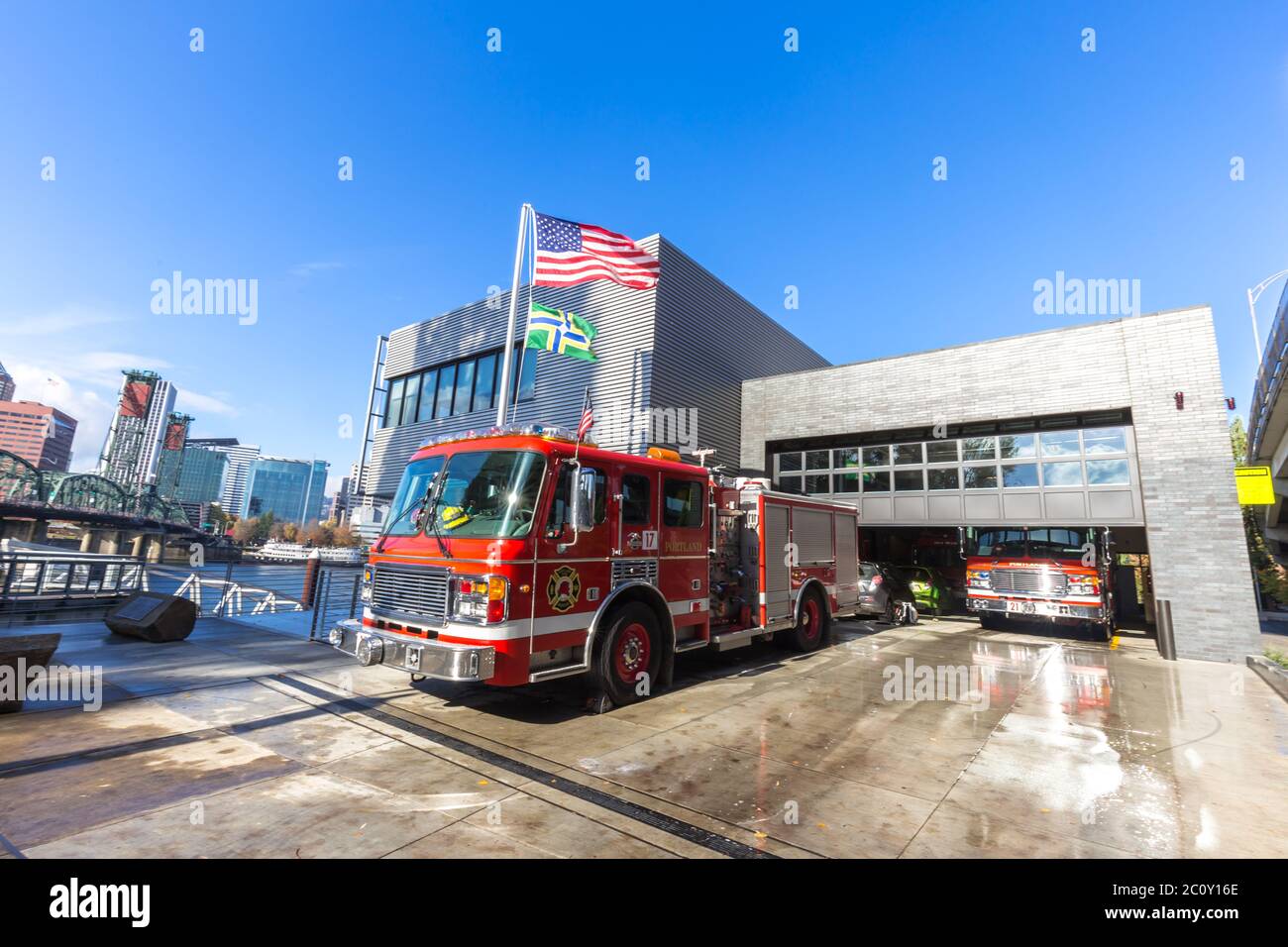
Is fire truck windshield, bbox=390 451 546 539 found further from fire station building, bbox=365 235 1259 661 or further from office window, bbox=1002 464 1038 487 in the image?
office window, bbox=1002 464 1038 487

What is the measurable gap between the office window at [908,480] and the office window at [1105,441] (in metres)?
3.48

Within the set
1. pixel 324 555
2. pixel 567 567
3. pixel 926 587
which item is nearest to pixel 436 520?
pixel 567 567

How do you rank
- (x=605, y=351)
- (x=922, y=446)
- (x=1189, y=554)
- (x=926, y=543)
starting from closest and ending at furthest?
(x=1189, y=554)
(x=922, y=446)
(x=605, y=351)
(x=926, y=543)

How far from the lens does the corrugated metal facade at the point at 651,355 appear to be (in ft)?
48.7

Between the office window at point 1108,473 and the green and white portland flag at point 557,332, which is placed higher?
the green and white portland flag at point 557,332

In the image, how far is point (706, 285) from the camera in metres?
16.8

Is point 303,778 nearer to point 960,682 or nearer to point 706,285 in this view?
point 960,682

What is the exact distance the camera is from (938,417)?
14.0 m

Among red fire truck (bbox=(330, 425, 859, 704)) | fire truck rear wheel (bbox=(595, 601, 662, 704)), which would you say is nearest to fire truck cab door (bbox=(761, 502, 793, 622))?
red fire truck (bbox=(330, 425, 859, 704))

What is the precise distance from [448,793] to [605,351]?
43.3 ft

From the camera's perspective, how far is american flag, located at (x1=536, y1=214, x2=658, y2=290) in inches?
443

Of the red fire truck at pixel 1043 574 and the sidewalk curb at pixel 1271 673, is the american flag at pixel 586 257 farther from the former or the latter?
the sidewalk curb at pixel 1271 673

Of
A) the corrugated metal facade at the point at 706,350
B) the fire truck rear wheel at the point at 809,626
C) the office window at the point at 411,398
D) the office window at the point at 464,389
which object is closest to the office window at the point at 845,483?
the corrugated metal facade at the point at 706,350

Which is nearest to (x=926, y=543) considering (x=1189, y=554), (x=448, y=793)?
(x=1189, y=554)
